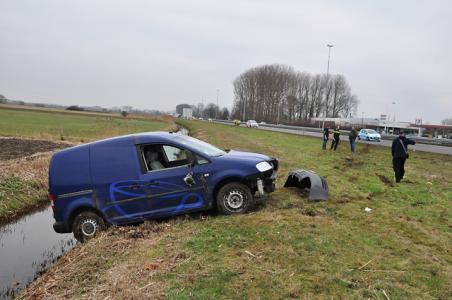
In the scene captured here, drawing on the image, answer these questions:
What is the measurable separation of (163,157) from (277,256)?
371 cm

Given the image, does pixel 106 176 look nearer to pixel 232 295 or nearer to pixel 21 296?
pixel 21 296

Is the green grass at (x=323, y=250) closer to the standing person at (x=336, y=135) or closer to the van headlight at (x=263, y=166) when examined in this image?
the van headlight at (x=263, y=166)

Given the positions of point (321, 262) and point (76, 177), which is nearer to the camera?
point (321, 262)

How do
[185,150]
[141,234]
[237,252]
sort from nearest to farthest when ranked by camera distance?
[237,252] → [141,234] → [185,150]

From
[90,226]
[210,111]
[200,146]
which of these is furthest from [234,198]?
[210,111]

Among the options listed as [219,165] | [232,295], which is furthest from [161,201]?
[232,295]

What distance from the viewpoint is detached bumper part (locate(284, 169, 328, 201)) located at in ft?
30.4

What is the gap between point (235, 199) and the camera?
816 centimetres

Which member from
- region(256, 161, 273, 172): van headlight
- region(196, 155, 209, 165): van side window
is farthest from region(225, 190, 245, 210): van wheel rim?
region(196, 155, 209, 165): van side window

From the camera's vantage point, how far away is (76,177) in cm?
809

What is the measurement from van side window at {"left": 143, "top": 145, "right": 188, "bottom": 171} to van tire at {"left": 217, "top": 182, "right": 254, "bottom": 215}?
3.32ft

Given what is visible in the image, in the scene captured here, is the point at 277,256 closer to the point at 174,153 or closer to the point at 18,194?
the point at 174,153

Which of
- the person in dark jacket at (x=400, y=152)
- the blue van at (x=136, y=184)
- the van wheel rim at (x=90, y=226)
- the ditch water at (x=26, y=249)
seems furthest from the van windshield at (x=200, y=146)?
the person in dark jacket at (x=400, y=152)

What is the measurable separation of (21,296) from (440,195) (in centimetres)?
974
